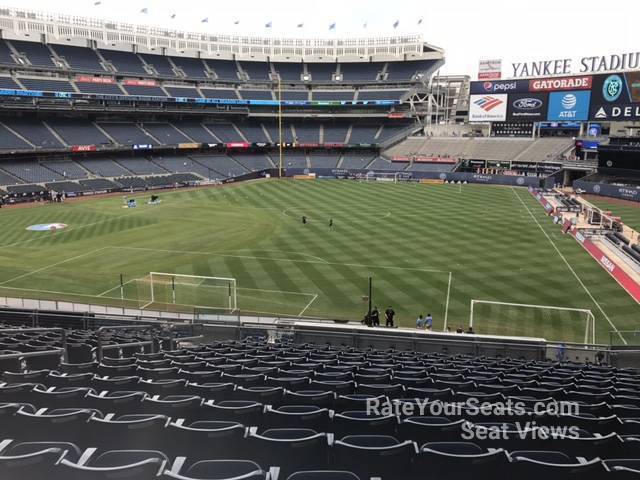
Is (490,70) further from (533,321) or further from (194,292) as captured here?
(194,292)

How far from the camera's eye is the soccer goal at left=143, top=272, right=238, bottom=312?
1090 inches

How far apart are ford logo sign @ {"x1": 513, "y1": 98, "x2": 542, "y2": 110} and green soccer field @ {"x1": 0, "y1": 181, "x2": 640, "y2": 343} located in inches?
1365

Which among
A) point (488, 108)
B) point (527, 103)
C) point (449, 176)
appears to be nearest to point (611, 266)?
point (449, 176)

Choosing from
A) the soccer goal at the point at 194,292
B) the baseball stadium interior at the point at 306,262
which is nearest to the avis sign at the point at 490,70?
the baseball stadium interior at the point at 306,262

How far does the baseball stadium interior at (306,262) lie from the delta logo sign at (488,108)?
1.36 ft

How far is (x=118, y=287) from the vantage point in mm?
30312

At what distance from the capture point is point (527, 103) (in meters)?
87.2

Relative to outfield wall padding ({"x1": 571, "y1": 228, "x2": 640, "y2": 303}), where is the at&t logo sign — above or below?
above

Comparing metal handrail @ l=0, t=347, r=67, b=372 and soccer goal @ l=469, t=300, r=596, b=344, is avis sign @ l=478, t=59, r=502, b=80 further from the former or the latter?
metal handrail @ l=0, t=347, r=67, b=372

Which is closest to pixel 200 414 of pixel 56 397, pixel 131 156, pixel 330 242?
pixel 56 397

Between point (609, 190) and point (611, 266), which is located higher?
point (609, 190)

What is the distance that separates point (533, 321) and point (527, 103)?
74.1 meters

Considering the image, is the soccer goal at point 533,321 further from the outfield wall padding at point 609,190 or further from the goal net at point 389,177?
the goal net at point 389,177

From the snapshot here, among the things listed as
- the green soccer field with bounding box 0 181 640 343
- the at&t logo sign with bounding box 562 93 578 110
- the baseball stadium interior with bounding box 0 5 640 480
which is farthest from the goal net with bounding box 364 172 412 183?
the green soccer field with bounding box 0 181 640 343
